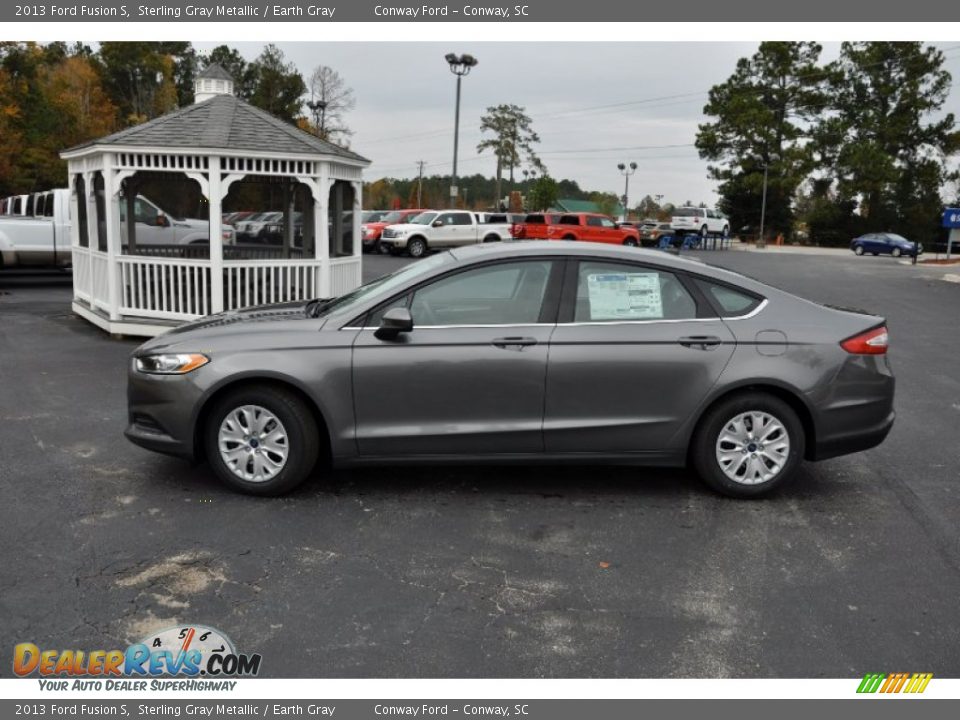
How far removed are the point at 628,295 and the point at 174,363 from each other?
9.55ft

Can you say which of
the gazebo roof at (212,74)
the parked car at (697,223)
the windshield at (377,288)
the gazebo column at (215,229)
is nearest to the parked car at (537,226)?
the parked car at (697,223)

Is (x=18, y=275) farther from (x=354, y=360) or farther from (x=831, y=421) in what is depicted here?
(x=831, y=421)

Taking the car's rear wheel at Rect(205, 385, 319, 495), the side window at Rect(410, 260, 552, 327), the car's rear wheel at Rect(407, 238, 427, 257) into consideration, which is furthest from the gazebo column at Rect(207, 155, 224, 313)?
the car's rear wheel at Rect(407, 238, 427, 257)

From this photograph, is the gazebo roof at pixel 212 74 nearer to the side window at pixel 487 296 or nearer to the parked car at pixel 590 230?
the side window at pixel 487 296

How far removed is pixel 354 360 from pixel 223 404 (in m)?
0.88

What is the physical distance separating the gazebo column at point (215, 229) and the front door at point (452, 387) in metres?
6.46

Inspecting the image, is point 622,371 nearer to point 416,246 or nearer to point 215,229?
point 215,229

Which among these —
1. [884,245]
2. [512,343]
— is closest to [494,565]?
[512,343]

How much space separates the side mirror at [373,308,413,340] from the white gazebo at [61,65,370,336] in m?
6.56

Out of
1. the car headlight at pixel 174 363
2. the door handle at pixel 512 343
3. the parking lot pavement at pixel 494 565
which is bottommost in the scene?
the parking lot pavement at pixel 494 565

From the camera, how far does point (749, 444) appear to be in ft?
17.9

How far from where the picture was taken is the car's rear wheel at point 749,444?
5398 mm

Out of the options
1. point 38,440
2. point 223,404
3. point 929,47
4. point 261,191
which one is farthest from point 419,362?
point 929,47

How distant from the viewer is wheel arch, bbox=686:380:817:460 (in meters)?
5.36
